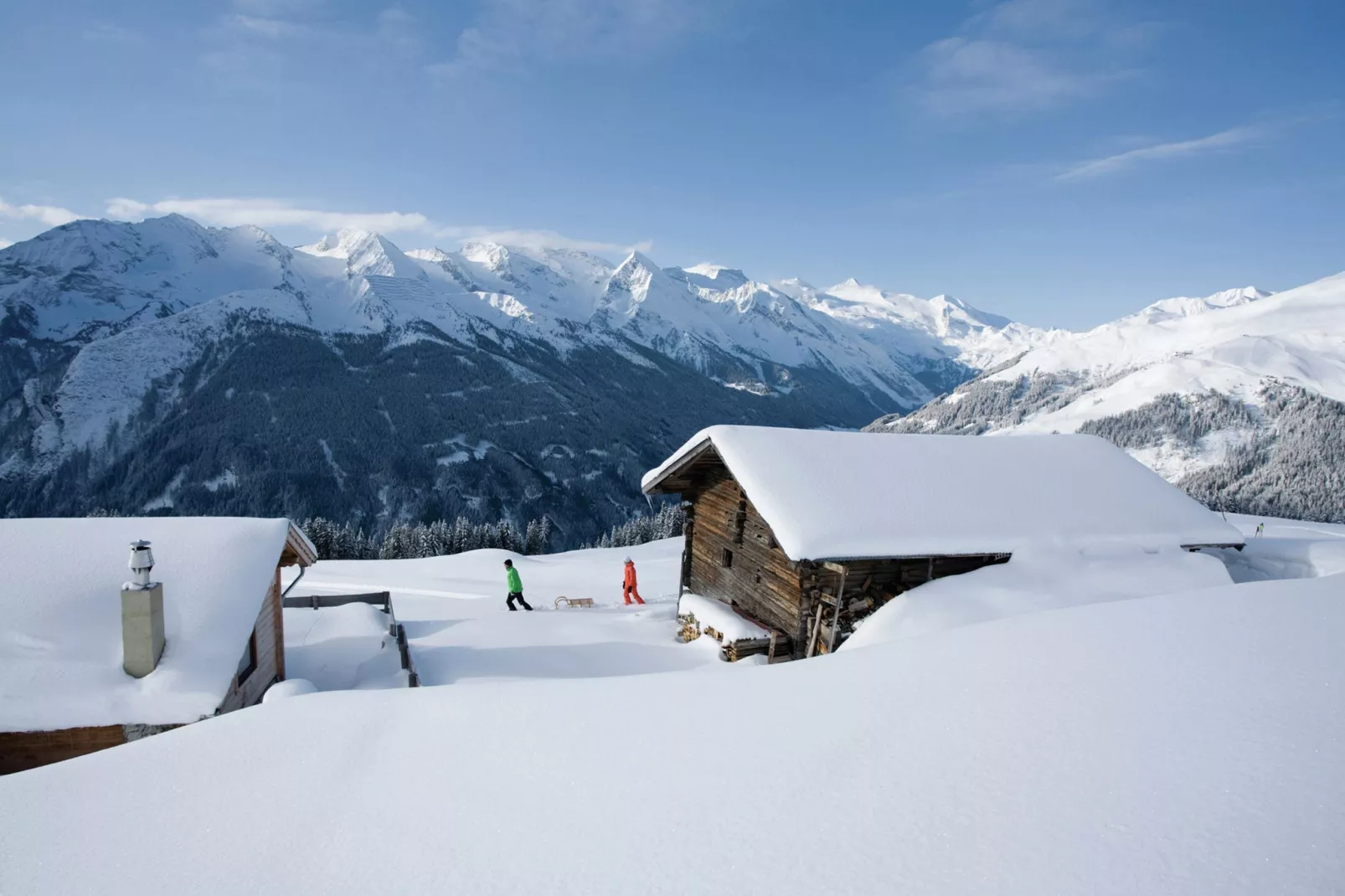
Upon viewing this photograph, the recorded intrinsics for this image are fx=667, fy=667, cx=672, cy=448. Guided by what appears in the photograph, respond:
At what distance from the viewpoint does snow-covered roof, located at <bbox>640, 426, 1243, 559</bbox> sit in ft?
39.3

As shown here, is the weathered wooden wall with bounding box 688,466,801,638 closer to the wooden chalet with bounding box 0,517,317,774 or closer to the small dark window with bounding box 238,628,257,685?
the wooden chalet with bounding box 0,517,317,774

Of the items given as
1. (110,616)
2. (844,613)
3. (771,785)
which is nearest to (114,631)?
(110,616)

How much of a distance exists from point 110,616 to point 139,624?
2.90 ft

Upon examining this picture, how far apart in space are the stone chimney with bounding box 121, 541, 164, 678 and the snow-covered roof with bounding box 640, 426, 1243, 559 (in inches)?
356

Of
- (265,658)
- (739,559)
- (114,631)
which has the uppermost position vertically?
(114,631)

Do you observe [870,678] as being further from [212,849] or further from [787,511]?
[787,511]

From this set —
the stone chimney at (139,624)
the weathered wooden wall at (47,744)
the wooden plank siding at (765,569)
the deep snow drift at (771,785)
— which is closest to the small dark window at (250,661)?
the stone chimney at (139,624)

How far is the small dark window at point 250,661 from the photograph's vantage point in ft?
33.4

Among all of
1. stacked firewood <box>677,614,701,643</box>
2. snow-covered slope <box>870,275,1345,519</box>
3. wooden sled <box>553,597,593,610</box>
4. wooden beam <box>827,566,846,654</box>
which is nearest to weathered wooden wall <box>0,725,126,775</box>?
stacked firewood <box>677,614,701,643</box>

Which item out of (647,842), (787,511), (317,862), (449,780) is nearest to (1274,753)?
(647,842)

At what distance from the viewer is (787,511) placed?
12.1 metres

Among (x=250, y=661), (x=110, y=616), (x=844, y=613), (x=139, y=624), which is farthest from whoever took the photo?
(x=844, y=613)

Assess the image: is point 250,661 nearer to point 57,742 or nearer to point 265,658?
point 265,658

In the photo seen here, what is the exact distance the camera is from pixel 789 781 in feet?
13.1
